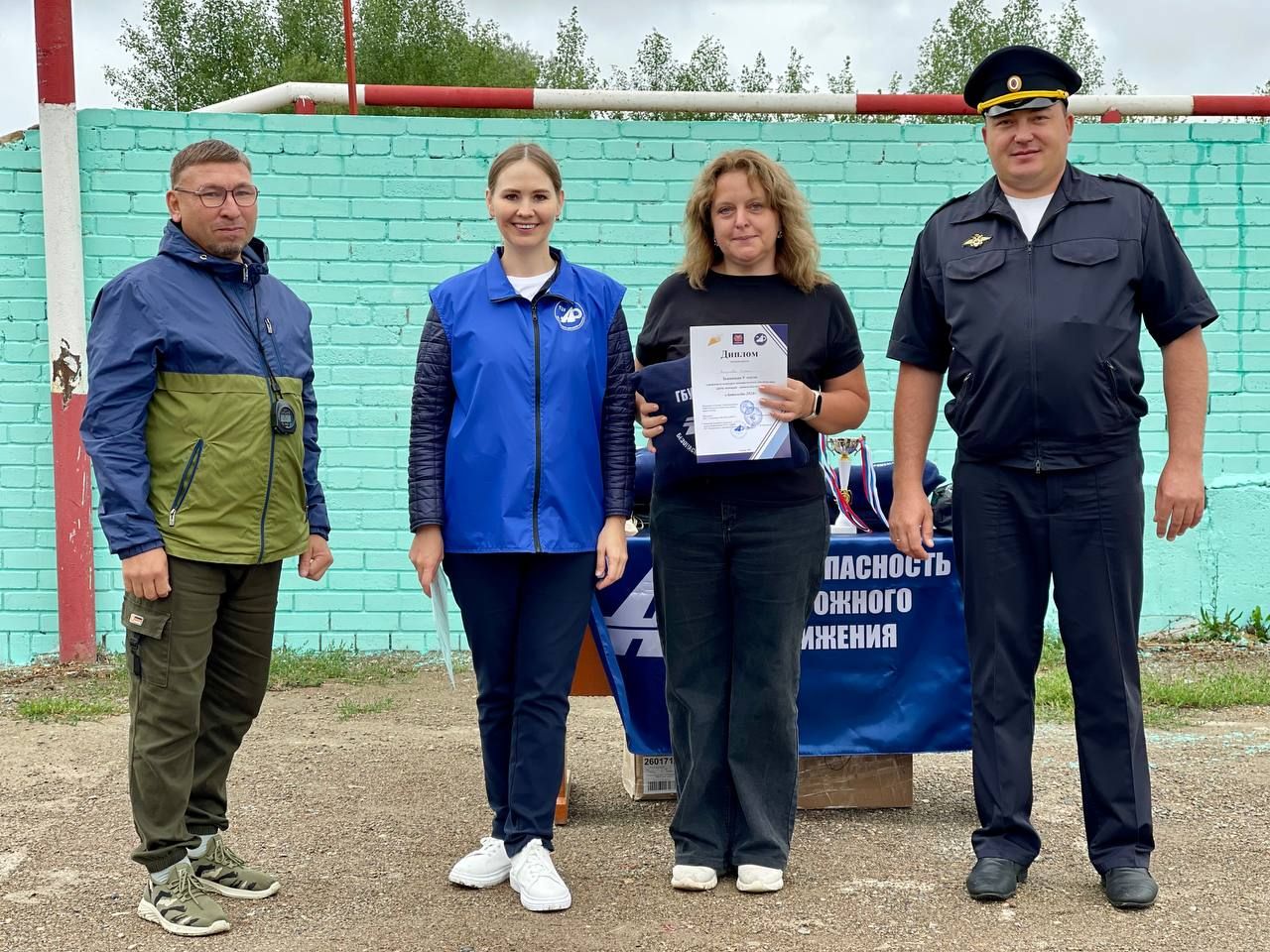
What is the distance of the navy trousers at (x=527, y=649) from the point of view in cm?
360

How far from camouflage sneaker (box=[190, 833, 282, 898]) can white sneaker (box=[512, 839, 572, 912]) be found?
0.71 metres

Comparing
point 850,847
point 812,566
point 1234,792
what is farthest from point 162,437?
point 1234,792

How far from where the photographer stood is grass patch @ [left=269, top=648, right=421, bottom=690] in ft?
20.6

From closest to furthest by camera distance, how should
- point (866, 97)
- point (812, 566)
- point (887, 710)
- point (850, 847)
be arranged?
1. point (812, 566)
2. point (850, 847)
3. point (887, 710)
4. point (866, 97)

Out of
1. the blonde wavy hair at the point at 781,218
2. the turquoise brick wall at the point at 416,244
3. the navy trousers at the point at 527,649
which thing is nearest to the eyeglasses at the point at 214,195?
the navy trousers at the point at 527,649

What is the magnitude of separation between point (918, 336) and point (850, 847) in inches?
63.0

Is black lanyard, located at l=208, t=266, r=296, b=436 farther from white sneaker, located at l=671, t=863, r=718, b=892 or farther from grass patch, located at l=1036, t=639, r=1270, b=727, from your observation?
grass patch, located at l=1036, t=639, r=1270, b=727

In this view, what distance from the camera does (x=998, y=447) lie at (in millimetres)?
3576

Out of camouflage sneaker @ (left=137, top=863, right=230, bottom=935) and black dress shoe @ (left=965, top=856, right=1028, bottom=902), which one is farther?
black dress shoe @ (left=965, top=856, right=1028, bottom=902)

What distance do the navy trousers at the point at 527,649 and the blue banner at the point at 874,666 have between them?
0.68 metres

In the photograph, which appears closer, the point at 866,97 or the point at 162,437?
the point at 162,437

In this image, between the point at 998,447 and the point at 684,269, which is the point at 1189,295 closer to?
the point at 998,447

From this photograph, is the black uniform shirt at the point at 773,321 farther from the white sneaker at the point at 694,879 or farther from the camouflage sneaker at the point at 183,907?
the camouflage sneaker at the point at 183,907

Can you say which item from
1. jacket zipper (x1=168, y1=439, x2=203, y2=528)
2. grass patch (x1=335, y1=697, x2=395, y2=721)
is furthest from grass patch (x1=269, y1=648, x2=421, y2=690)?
jacket zipper (x1=168, y1=439, x2=203, y2=528)
